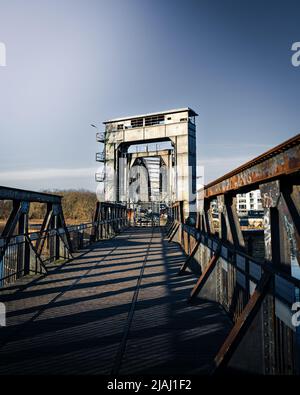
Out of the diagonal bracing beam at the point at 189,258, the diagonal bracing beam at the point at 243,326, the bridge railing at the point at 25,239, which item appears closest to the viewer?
the diagonal bracing beam at the point at 243,326

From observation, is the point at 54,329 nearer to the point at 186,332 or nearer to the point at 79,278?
the point at 186,332

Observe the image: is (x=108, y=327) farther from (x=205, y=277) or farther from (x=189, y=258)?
(x=189, y=258)

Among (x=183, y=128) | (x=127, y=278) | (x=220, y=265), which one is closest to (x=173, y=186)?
(x=183, y=128)

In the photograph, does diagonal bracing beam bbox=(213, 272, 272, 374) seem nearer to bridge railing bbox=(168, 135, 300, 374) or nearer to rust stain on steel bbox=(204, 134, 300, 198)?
bridge railing bbox=(168, 135, 300, 374)

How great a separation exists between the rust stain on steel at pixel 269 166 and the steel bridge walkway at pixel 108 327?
8.24 ft

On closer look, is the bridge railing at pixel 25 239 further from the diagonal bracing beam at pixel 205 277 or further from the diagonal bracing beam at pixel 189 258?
the diagonal bracing beam at pixel 205 277

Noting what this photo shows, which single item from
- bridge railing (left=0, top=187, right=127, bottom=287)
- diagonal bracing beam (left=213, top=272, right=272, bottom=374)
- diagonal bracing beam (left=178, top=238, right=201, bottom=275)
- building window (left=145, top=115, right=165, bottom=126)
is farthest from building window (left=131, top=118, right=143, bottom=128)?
diagonal bracing beam (left=213, top=272, right=272, bottom=374)

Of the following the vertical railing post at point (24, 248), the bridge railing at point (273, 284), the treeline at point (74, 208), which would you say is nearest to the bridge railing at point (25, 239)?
the vertical railing post at point (24, 248)

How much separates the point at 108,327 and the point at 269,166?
12.2 feet

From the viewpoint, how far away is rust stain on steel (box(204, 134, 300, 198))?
2670mm

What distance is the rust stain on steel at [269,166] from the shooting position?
267 cm

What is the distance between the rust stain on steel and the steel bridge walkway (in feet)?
8.24
